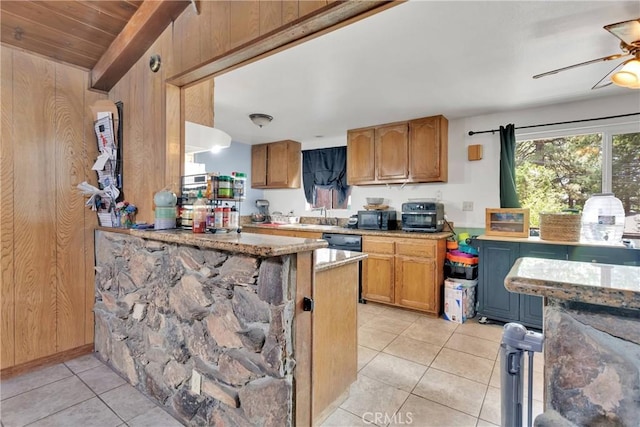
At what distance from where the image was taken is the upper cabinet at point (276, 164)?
5.21 meters

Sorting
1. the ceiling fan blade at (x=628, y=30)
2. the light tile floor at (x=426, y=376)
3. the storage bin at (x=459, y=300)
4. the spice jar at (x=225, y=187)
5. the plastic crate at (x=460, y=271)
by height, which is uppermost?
the ceiling fan blade at (x=628, y=30)

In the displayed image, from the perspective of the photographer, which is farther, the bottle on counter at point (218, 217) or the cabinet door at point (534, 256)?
the cabinet door at point (534, 256)

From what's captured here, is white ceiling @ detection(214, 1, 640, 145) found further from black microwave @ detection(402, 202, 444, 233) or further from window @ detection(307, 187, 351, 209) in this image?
window @ detection(307, 187, 351, 209)

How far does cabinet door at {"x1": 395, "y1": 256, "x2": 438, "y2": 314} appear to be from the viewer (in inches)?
134

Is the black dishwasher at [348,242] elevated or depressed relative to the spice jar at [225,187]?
depressed

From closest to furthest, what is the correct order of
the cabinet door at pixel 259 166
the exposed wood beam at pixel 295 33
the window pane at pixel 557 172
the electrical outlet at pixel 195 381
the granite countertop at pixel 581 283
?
the granite countertop at pixel 581 283 < the exposed wood beam at pixel 295 33 < the electrical outlet at pixel 195 381 < the window pane at pixel 557 172 < the cabinet door at pixel 259 166

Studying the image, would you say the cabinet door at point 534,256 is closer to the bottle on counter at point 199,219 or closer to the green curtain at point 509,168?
the green curtain at point 509,168

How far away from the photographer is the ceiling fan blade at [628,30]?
163 centimetres

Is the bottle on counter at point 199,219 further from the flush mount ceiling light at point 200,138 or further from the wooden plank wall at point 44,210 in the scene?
the wooden plank wall at point 44,210

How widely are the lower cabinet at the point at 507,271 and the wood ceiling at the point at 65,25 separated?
145 inches

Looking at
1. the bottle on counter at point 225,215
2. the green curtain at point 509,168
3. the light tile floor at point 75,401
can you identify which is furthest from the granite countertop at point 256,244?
the green curtain at point 509,168

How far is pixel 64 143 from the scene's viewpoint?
238 centimetres

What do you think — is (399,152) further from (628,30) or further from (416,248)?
(628,30)

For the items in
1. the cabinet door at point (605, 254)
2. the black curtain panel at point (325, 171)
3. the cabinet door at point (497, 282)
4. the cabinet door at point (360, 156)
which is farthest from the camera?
the black curtain panel at point (325, 171)
